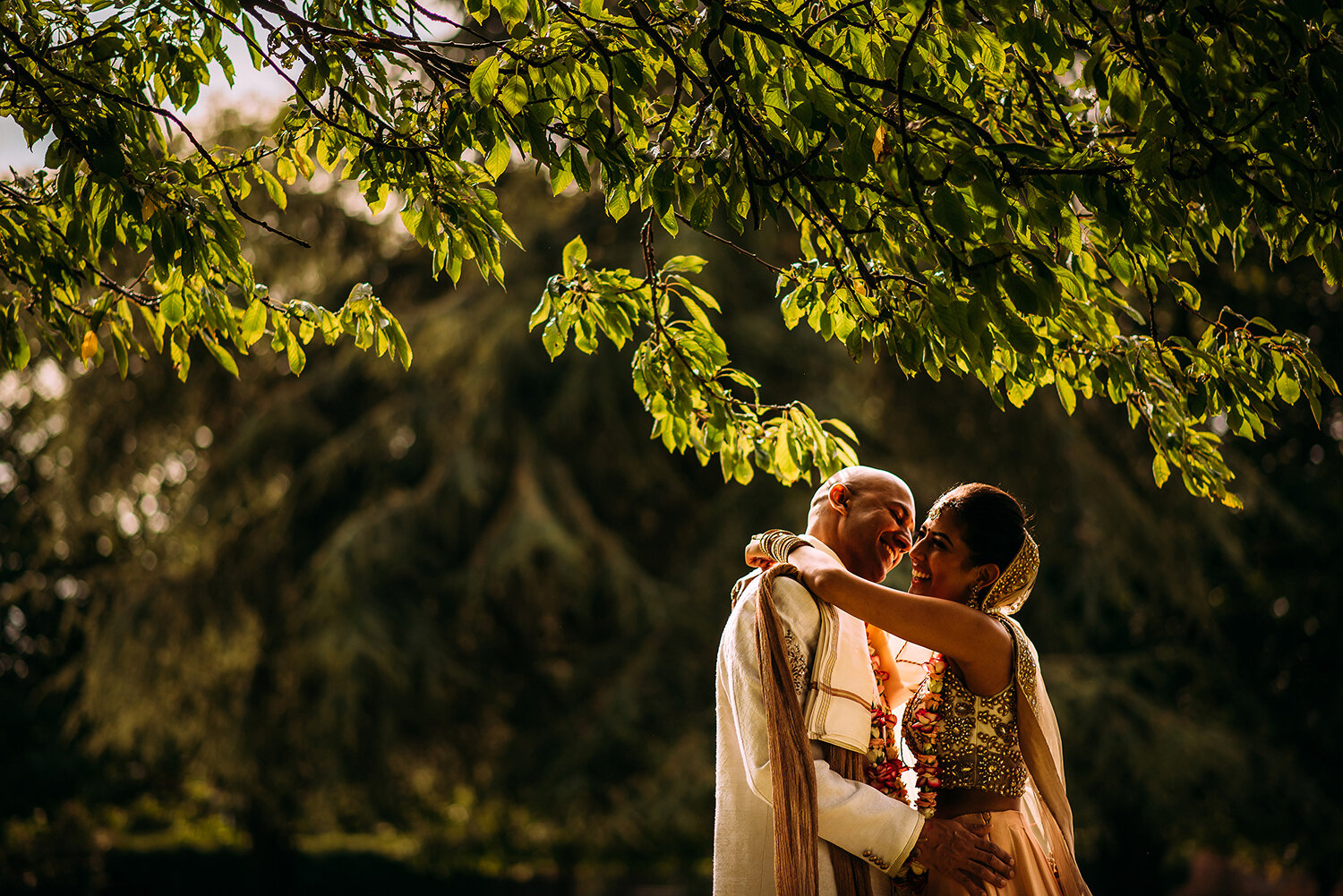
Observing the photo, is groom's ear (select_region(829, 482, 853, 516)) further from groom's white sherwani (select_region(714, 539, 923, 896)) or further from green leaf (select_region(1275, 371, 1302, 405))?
green leaf (select_region(1275, 371, 1302, 405))

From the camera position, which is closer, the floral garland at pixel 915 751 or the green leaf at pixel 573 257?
the floral garland at pixel 915 751

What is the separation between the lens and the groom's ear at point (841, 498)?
3455 mm

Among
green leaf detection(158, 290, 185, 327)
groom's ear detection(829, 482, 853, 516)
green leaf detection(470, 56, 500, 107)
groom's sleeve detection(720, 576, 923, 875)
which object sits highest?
green leaf detection(470, 56, 500, 107)

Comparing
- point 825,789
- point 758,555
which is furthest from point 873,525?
point 825,789

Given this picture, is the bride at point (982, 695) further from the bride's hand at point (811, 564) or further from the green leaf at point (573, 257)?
the green leaf at point (573, 257)

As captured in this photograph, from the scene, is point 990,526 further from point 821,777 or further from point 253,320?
point 253,320

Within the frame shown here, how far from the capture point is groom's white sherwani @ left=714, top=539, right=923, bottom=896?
9.64ft

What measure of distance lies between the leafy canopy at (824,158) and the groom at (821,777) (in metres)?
0.80

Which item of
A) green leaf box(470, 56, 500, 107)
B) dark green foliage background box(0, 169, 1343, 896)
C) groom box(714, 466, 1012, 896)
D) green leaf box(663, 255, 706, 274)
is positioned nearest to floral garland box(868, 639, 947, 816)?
groom box(714, 466, 1012, 896)

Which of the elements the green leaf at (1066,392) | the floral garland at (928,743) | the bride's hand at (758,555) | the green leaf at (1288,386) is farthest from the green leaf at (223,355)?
the green leaf at (1288,386)

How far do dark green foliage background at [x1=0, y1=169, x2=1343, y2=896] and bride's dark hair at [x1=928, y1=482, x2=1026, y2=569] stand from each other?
790 centimetres

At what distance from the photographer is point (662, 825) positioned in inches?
421

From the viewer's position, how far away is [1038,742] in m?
3.29

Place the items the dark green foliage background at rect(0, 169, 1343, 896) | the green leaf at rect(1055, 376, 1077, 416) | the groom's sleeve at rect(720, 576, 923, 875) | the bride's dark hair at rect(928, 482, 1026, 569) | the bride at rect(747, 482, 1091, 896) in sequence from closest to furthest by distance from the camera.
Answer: the groom's sleeve at rect(720, 576, 923, 875) → the bride at rect(747, 482, 1091, 896) → the bride's dark hair at rect(928, 482, 1026, 569) → the green leaf at rect(1055, 376, 1077, 416) → the dark green foliage background at rect(0, 169, 1343, 896)
